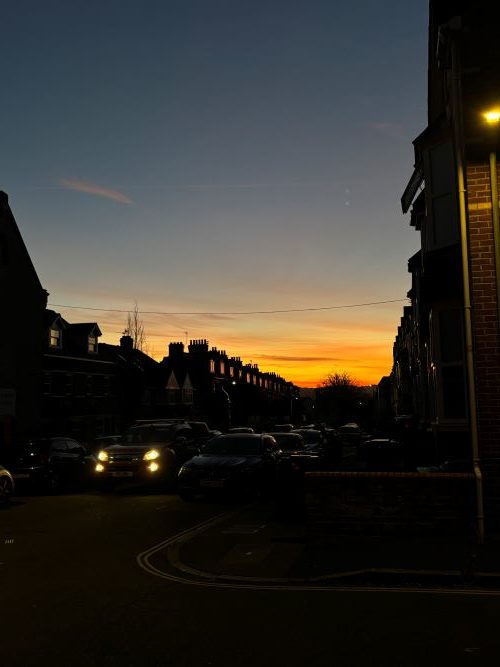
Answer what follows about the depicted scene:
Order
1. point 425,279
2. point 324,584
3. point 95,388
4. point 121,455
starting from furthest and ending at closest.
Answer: point 95,388
point 121,455
point 425,279
point 324,584

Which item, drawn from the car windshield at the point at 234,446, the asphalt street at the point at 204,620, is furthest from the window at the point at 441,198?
the car windshield at the point at 234,446

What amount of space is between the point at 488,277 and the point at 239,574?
603cm

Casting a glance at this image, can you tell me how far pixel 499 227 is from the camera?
10.4 meters

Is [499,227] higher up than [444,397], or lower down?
higher up

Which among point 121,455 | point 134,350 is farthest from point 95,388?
point 121,455

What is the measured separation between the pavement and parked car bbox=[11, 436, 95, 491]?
28.4 ft

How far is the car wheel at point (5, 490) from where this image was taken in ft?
51.0

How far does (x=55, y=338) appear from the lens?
1619 inches

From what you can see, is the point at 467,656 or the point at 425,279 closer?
the point at 467,656

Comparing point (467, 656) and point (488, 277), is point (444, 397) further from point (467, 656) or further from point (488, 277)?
point (467, 656)

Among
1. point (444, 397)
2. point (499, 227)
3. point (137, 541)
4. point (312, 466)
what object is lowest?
point (137, 541)

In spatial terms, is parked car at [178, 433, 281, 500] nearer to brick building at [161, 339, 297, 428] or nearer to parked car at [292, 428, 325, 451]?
parked car at [292, 428, 325, 451]

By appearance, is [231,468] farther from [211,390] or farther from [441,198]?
[211,390]

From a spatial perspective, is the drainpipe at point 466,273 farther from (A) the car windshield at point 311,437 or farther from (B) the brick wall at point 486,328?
(A) the car windshield at point 311,437
